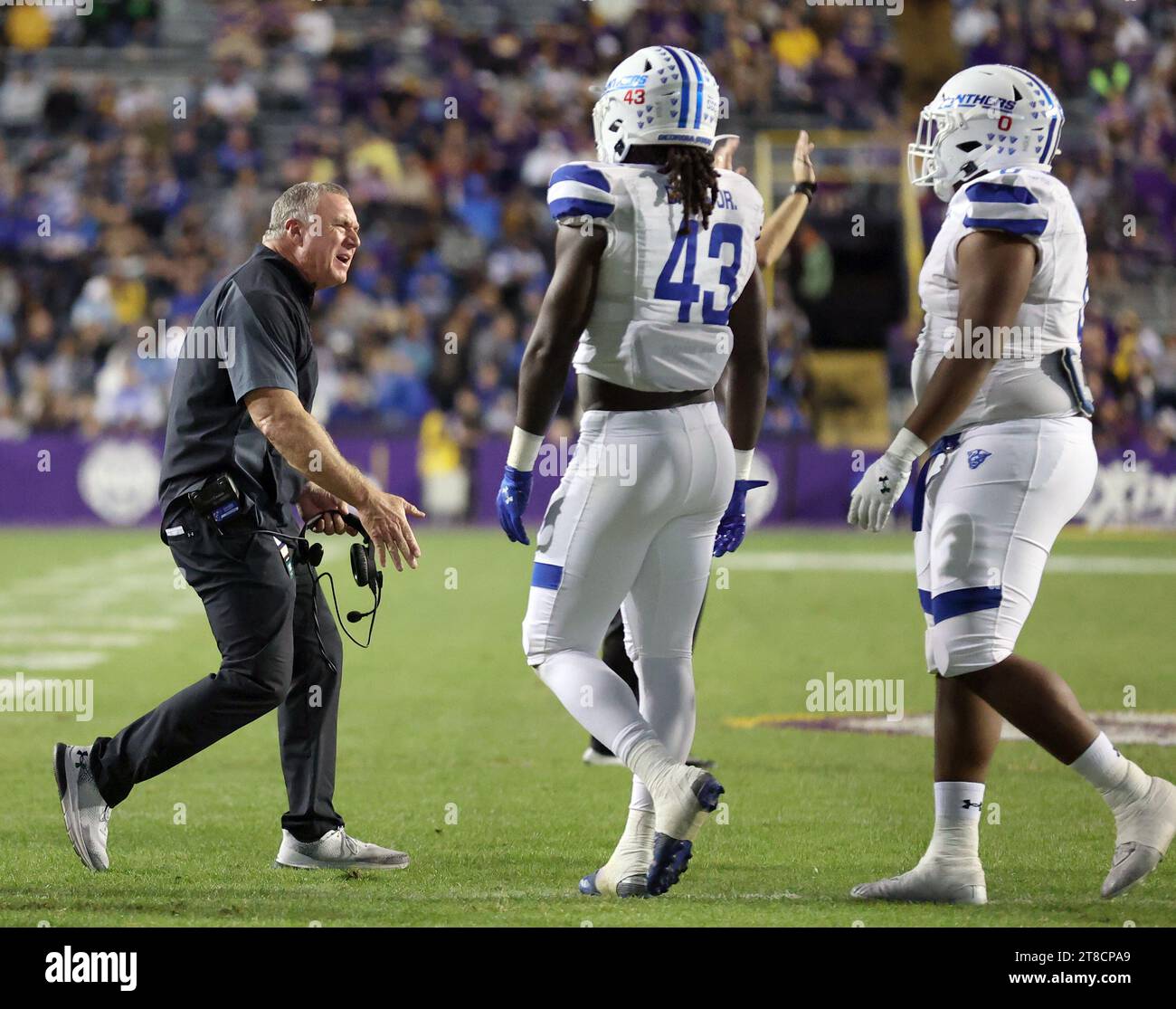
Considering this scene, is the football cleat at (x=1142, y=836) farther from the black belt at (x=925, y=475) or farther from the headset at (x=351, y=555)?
the headset at (x=351, y=555)

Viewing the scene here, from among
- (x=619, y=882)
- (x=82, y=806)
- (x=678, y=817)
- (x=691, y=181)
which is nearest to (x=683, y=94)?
(x=691, y=181)

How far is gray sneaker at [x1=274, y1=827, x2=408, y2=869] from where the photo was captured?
17.6 feet

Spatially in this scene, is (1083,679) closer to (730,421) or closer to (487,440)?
(730,421)

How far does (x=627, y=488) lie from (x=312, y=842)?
1.59m

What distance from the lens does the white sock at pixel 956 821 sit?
4848 mm

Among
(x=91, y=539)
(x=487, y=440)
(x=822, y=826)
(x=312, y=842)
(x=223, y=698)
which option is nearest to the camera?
(x=223, y=698)

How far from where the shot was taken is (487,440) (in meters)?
20.0

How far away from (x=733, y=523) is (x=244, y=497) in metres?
1.45

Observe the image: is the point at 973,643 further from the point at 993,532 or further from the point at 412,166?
the point at 412,166

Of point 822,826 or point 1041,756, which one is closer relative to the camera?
point 822,826

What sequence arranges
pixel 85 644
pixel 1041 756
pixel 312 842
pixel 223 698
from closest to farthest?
pixel 223 698 < pixel 312 842 < pixel 1041 756 < pixel 85 644

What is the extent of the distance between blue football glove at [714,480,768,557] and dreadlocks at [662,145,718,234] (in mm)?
896

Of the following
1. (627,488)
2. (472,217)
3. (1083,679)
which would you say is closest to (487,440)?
(472,217)

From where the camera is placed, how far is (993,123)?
4.93 meters
